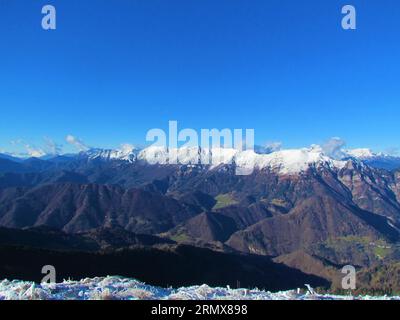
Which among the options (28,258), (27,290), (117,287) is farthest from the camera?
(28,258)
